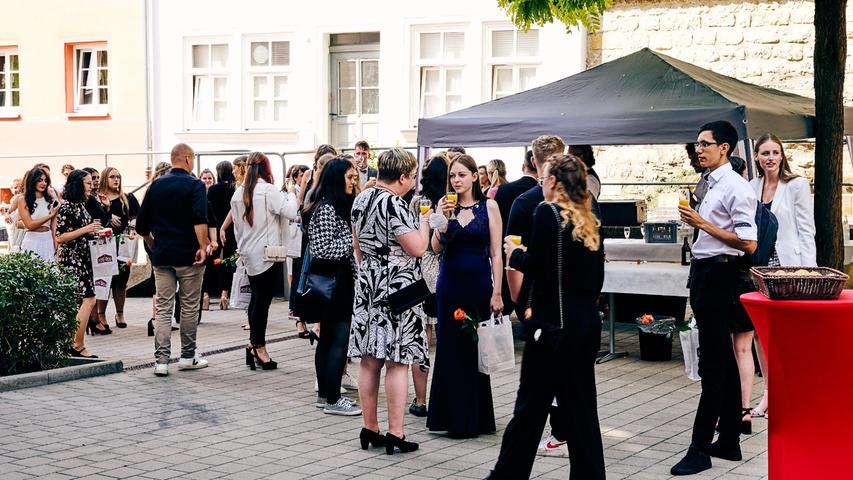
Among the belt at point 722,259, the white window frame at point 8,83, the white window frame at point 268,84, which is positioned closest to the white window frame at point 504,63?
the white window frame at point 268,84

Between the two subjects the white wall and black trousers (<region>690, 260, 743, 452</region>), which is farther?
the white wall

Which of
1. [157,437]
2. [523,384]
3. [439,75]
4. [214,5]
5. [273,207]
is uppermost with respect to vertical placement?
[214,5]

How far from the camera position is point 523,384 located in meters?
6.51

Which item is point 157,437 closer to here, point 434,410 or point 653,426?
point 434,410

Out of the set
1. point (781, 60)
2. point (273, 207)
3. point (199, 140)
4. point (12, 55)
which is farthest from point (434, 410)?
point (12, 55)

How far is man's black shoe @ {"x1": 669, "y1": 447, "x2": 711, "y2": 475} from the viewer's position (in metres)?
7.25

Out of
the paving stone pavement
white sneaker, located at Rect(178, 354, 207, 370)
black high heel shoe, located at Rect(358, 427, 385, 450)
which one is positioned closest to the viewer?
the paving stone pavement

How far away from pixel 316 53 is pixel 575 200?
16107mm

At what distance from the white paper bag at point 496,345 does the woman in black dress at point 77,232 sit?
17.5ft

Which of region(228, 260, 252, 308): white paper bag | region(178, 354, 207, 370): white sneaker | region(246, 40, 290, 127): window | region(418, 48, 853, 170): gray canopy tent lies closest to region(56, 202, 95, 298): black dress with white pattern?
region(228, 260, 252, 308): white paper bag

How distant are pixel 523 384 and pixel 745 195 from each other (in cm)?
183

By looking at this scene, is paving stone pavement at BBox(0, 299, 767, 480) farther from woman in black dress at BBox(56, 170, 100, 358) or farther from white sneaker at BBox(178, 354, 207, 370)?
woman in black dress at BBox(56, 170, 100, 358)

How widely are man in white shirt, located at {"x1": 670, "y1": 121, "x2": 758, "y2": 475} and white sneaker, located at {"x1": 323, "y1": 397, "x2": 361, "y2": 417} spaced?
8.98 feet

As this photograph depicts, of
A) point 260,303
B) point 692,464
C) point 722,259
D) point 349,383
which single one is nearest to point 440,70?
point 260,303
